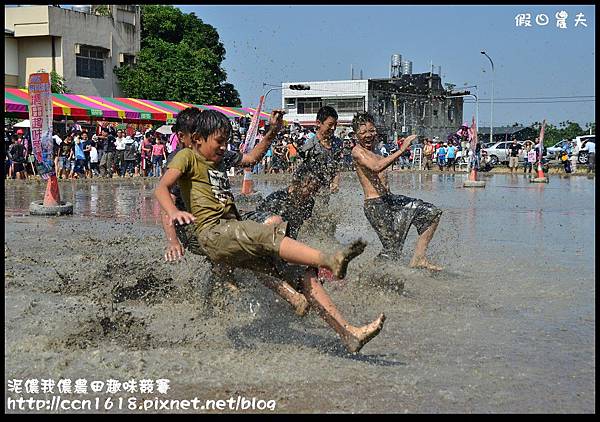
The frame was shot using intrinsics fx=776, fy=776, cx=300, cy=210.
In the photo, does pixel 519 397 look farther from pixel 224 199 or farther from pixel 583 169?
pixel 583 169

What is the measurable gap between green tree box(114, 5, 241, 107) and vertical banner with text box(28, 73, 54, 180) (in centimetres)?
2843

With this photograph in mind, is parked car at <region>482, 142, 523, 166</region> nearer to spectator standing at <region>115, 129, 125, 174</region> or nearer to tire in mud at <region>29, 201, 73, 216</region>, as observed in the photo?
spectator standing at <region>115, 129, 125, 174</region>

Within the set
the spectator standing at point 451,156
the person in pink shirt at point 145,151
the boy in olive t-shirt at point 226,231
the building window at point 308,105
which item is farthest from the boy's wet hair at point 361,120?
the building window at point 308,105

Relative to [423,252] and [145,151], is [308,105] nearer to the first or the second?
[145,151]

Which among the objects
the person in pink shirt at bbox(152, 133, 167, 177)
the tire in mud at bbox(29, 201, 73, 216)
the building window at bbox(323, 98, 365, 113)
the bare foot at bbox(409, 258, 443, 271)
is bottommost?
the bare foot at bbox(409, 258, 443, 271)

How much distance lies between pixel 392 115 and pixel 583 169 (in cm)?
2924

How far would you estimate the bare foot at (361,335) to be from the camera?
422cm

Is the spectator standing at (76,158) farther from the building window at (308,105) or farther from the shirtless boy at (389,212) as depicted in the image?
the building window at (308,105)

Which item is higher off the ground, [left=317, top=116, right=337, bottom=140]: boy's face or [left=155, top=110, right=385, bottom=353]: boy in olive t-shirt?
[left=317, top=116, right=337, bottom=140]: boy's face

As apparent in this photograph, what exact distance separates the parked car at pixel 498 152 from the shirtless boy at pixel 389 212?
35.5 meters

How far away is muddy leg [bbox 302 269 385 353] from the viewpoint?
423 cm

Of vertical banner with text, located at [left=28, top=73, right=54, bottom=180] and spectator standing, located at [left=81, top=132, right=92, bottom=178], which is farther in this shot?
spectator standing, located at [left=81, top=132, right=92, bottom=178]

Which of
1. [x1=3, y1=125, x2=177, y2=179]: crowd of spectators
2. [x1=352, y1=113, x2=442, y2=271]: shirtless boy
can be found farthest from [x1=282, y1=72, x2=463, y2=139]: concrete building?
[x1=352, y1=113, x2=442, y2=271]: shirtless boy

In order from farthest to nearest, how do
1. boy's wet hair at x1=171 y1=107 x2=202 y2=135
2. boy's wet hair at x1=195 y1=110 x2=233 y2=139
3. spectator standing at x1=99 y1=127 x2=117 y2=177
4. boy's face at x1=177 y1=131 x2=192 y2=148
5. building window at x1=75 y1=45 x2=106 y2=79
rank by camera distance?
building window at x1=75 y1=45 x2=106 y2=79 → spectator standing at x1=99 y1=127 x2=117 y2=177 → boy's face at x1=177 y1=131 x2=192 y2=148 → boy's wet hair at x1=171 y1=107 x2=202 y2=135 → boy's wet hair at x1=195 y1=110 x2=233 y2=139
